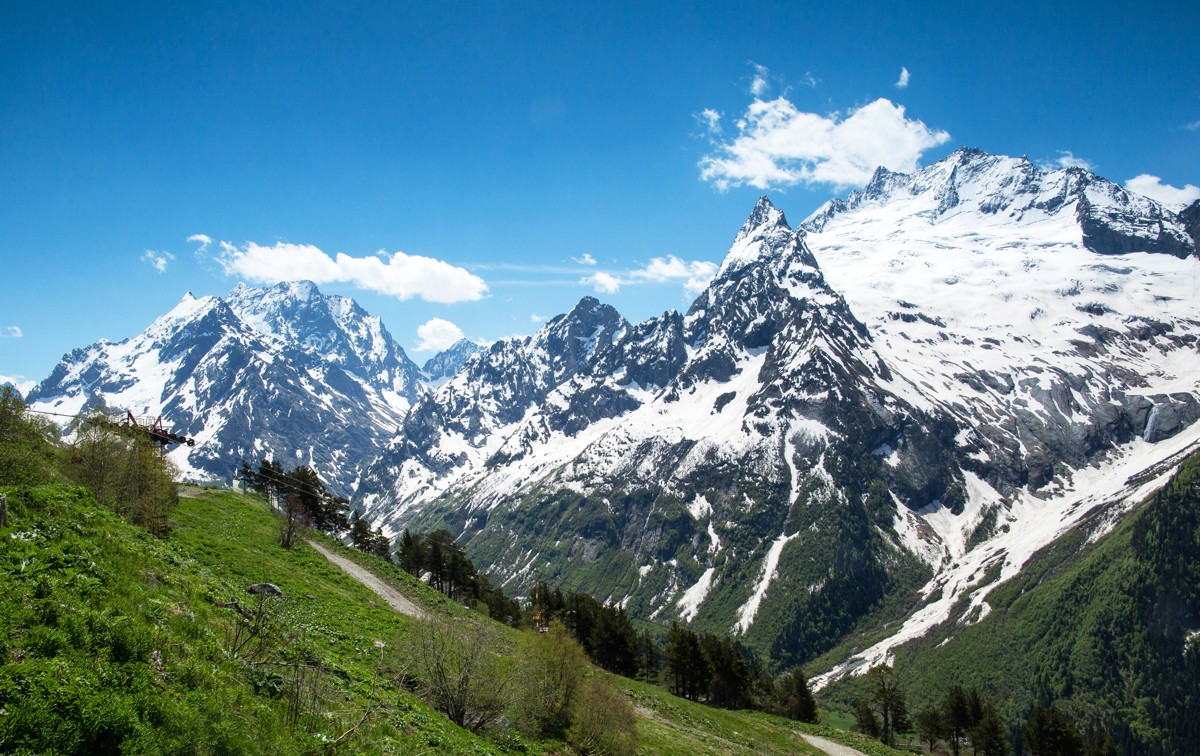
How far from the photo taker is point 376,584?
198 feet

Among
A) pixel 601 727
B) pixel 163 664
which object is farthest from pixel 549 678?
pixel 163 664

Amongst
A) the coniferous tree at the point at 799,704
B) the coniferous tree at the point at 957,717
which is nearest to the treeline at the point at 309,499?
the coniferous tree at the point at 799,704

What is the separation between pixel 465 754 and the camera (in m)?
22.0

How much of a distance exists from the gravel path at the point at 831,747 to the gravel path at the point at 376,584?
156 ft

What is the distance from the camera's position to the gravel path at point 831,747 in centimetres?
6872

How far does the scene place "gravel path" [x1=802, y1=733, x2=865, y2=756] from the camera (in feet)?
225

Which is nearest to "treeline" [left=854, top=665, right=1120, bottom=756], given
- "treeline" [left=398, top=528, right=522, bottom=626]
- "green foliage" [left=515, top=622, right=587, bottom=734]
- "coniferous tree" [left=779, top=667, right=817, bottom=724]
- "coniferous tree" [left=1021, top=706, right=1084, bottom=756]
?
"coniferous tree" [left=1021, top=706, right=1084, bottom=756]

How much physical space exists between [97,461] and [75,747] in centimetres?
3860

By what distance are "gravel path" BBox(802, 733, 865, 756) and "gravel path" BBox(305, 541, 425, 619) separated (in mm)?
47568

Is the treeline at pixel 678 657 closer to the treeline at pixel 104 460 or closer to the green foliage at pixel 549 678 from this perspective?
the green foliage at pixel 549 678

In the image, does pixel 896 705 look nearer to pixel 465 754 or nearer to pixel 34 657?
pixel 465 754

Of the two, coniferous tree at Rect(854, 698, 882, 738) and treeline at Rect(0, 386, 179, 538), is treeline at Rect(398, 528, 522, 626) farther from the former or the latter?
coniferous tree at Rect(854, 698, 882, 738)

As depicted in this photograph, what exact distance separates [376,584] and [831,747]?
177 ft

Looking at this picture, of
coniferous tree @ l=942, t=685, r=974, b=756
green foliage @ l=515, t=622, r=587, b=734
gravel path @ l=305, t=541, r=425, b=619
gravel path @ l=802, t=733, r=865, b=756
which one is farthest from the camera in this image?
coniferous tree @ l=942, t=685, r=974, b=756
